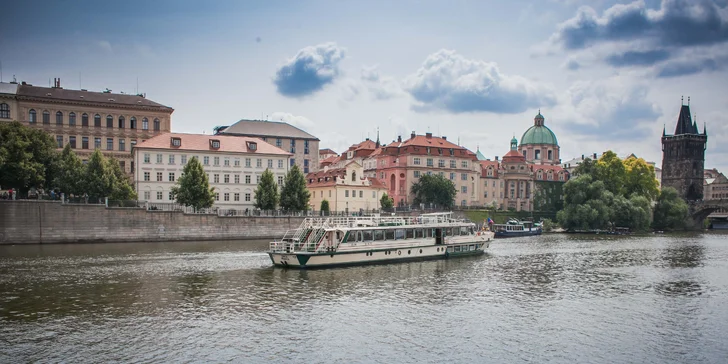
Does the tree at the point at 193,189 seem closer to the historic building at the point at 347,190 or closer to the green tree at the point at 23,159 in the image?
the green tree at the point at 23,159

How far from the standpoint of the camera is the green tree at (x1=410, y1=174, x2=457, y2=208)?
118m

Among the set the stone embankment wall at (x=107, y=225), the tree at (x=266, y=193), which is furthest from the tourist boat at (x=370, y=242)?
the tree at (x=266, y=193)

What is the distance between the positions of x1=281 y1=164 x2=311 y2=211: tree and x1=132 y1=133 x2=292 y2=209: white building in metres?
7.03

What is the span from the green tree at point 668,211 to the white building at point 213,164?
8139 centimetres

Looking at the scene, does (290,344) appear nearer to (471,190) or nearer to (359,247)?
(359,247)

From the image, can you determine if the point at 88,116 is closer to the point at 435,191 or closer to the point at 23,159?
the point at 23,159

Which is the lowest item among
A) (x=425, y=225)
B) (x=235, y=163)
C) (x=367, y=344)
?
(x=367, y=344)

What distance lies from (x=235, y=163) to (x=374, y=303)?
6226 centimetres

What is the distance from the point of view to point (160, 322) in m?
30.8

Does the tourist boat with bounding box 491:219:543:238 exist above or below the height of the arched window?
below

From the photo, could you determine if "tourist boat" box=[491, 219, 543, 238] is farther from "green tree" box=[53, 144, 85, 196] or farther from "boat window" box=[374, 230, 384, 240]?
"green tree" box=[53, 144, 85, 196]

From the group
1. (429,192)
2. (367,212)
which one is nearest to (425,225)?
(367,212)

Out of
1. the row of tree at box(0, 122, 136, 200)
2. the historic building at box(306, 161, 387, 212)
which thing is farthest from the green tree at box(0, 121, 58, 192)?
the historic building at box(306, 161, 387, 212)

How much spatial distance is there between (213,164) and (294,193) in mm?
13888
